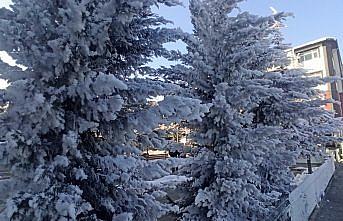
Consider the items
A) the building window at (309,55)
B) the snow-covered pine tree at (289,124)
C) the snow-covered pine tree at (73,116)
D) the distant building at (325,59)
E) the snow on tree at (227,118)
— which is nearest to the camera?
the snow-covered pine tree at (73,116)

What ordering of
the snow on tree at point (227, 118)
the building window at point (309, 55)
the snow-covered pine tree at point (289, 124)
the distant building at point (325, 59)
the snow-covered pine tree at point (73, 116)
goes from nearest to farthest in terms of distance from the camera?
the snow-covered pine tree at point (73, 116), the snow on tree at point (227, 118), the snow-covered pine tree at point (289, 124), the distant building at point (325, 59), the building window at point (309, 55)

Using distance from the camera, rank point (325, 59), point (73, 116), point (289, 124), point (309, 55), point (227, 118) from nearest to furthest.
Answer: point (73, 116)
point (227, 118)
point (289, 124)
point (325, 59)
point (309, 55)

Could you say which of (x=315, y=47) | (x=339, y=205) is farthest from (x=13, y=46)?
(x=315, y=47)

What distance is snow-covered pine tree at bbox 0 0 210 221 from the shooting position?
110 inches

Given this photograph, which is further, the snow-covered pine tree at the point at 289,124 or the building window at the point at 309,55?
the building window at the point at 309,55

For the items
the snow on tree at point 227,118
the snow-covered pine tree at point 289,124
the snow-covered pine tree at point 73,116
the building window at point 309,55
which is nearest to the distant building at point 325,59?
the building window at point 309,55

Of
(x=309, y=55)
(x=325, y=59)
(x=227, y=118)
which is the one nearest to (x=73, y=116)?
(x=227, y=118)

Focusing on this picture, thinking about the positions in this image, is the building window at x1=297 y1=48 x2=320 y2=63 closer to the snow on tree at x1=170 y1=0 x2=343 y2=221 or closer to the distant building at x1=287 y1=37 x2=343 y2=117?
the distant building at x1=287 y1=37 x2=343 y2=117

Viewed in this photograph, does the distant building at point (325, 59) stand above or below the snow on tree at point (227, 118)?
above

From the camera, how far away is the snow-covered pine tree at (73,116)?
9.20ft

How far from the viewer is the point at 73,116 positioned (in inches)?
122

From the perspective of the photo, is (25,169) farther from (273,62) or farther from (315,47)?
(315,47)

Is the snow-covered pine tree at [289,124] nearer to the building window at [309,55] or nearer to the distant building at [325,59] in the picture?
the distant building at [325,59]

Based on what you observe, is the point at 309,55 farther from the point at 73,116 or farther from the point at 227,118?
the point at 73,116
